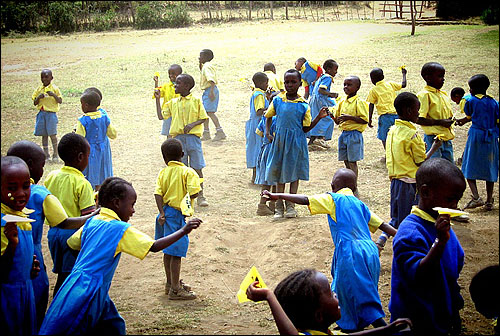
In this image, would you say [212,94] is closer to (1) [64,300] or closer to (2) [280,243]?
(2) [280,243]

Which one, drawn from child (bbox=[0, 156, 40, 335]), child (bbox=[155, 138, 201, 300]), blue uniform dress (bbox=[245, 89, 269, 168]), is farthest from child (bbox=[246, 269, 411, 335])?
blue uniform dress (bbox=[245, 89, 269, 168])

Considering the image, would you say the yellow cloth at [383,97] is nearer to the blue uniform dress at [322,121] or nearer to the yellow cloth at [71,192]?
the blue uniform dress at [322,121]

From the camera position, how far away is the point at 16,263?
9.17 feet

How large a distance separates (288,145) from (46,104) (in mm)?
4060

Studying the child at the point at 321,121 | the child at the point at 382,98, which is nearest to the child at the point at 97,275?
the child at the point at 382,98

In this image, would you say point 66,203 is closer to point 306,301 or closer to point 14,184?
point 14,184

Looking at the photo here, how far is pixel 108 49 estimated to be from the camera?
597 inches

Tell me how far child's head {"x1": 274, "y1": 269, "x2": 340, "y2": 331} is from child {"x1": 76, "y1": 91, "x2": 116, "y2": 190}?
4183 millimetres

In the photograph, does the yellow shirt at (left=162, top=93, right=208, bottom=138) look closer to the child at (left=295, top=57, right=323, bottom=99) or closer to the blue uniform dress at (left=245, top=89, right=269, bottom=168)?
the blue uniform dress at (left=245, top=89, right=269, bottom=168)

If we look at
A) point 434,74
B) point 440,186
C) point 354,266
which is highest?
point 434,74

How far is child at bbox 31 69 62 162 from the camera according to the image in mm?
7963

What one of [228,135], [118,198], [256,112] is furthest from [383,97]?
[118,198]

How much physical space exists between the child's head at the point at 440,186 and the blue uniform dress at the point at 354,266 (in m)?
0.74

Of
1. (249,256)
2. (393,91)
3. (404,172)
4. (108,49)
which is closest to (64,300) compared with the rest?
(249,256)
